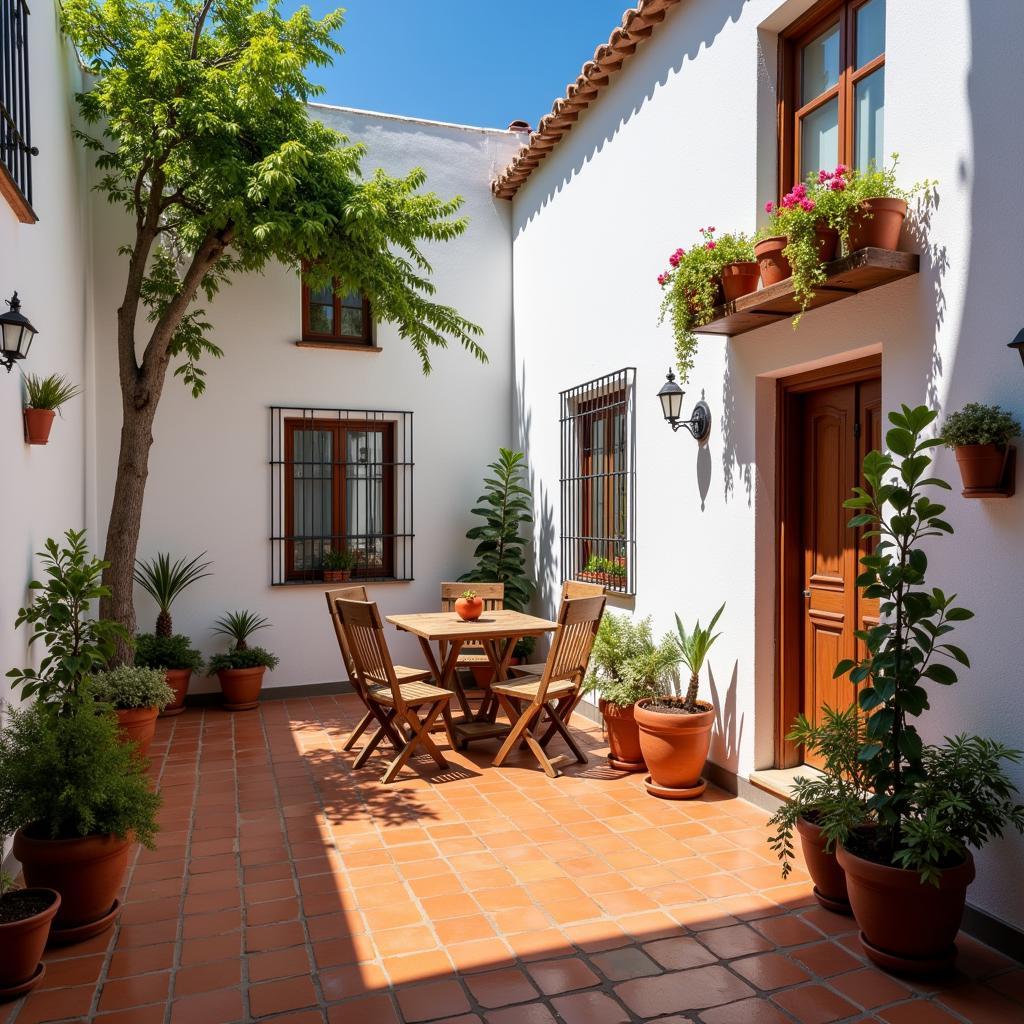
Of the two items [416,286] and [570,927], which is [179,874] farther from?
[416,286]

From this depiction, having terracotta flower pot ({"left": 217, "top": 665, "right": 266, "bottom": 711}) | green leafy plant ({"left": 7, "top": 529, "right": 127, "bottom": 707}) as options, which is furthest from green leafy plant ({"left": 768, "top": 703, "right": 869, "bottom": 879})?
terracotta flower pot ({"left": 217, "top": 665, "right": 266, "bottom": 711})

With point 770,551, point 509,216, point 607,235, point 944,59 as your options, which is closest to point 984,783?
point 770,551

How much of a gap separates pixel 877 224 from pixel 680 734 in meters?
2.54

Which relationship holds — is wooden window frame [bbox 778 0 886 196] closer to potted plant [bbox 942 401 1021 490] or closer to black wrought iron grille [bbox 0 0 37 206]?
potted plant [bbox 942 401 1021 490]

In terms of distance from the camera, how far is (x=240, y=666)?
6.43 m

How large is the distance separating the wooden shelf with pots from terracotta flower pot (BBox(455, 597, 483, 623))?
2.18 metres

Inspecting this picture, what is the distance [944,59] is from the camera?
10.1ft

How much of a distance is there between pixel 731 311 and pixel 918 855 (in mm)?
2426

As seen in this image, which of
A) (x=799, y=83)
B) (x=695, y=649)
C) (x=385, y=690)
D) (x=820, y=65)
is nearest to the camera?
(x=820, y=65)

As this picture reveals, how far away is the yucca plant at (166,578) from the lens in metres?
6.39

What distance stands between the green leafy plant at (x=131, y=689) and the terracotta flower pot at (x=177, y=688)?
1.07 m

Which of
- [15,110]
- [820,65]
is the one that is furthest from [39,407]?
[820,65]

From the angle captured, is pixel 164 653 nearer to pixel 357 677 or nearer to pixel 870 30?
pixel 357 677

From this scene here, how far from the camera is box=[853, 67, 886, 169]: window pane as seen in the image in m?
3.56
